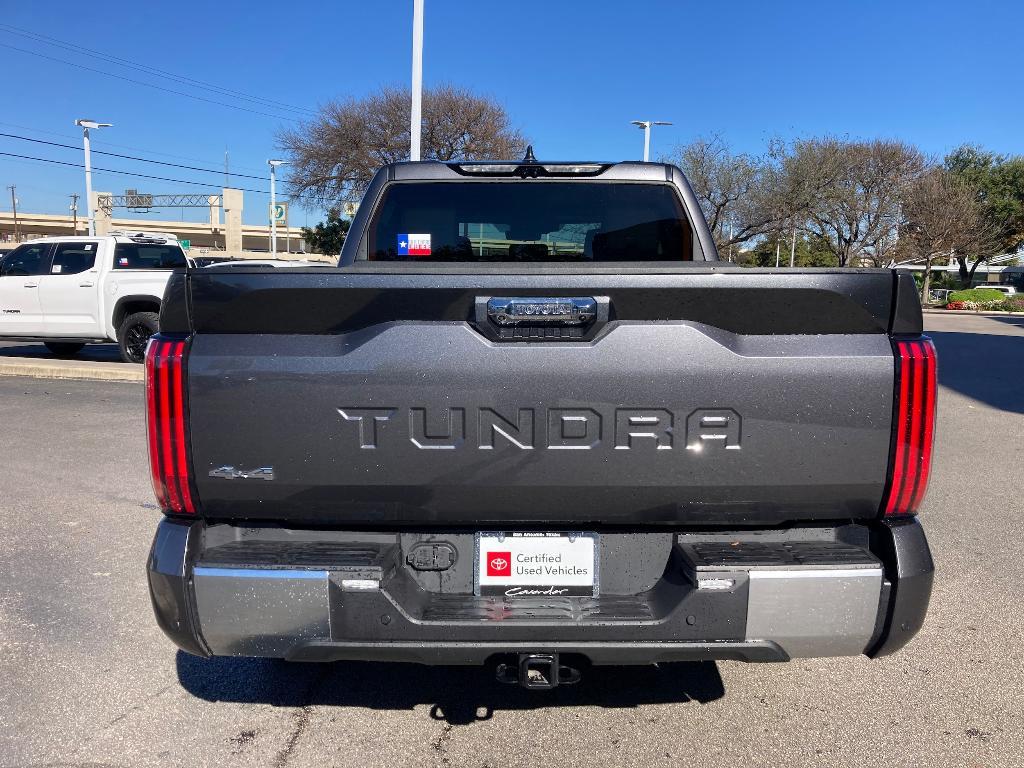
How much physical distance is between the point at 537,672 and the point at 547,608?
22 centimetres

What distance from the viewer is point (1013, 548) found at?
5.10 metres

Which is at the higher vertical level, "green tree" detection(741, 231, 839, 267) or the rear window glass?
"green tree" detection(741, 231, 839, 267)

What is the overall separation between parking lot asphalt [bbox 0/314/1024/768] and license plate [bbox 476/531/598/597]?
734 mm

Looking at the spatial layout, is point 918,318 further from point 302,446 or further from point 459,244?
point 459,244

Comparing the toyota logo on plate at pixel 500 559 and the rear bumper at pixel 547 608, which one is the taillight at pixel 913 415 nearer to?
the rear bumper at pixel 547 608

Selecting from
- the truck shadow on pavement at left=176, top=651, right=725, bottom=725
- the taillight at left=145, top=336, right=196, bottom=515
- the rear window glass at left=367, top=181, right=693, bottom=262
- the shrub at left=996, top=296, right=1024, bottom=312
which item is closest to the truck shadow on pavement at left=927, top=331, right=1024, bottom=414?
the rear window glass at left=367, top=181, right=693, bottom=262

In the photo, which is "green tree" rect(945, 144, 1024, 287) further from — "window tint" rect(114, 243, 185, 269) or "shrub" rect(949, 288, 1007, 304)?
"window tint" rect(114, 243, 185, 269)

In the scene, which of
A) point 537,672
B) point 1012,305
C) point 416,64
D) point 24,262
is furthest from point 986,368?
point 1012,305

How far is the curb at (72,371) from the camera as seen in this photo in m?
11.8

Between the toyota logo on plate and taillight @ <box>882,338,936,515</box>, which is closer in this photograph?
taillight @ <box>882,338,936,515</box>

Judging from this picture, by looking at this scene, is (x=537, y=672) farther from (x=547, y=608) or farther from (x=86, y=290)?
(x=86, y=290)

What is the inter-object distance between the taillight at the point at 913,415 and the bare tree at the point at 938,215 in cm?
4719

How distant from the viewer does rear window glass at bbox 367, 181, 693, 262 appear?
13.7ft

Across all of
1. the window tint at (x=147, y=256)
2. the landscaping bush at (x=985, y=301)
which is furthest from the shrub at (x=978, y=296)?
the window tint at (x=147, y=256)
